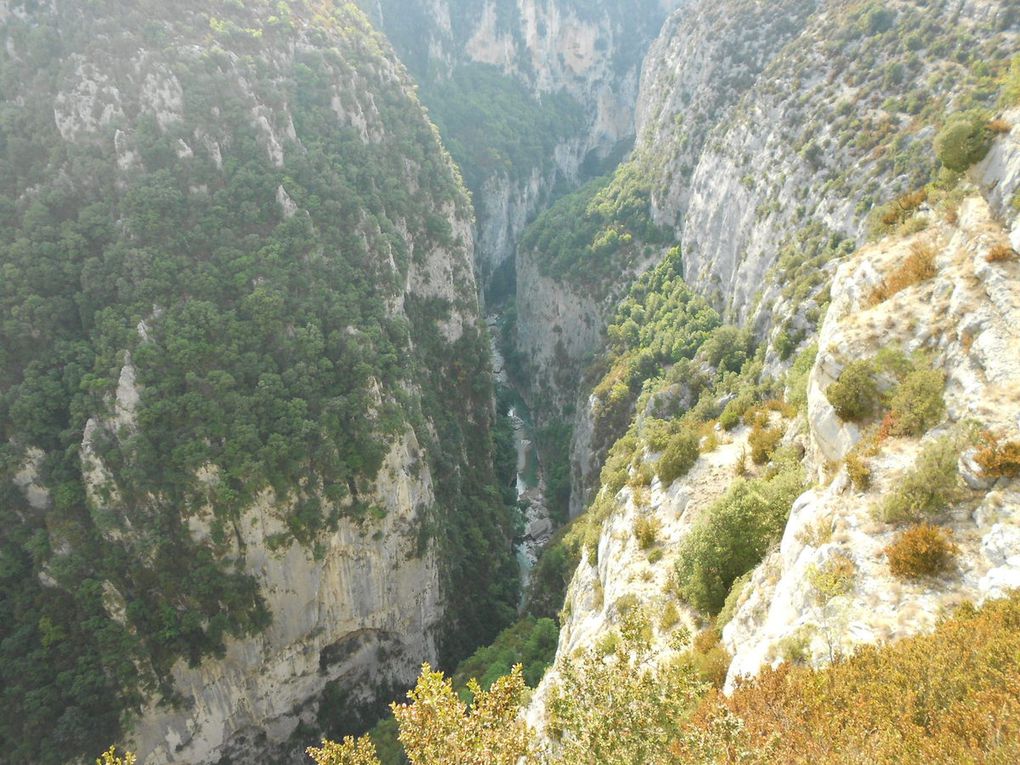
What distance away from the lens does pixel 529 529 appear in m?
59.1

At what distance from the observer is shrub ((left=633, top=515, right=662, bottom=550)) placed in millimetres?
22984

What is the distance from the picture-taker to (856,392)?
14.7 meters

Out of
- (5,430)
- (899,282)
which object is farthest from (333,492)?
(899,282)

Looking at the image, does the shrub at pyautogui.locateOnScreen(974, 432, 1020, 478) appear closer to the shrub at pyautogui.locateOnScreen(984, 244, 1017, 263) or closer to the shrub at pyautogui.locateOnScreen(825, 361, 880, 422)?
the shrub at pyautogui.locateOnScreen(825, 361, 880, 422)

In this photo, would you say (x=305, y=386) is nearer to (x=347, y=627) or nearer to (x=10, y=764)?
(x=347, y=627)

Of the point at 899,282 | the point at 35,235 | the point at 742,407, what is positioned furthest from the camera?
the point at 35,235

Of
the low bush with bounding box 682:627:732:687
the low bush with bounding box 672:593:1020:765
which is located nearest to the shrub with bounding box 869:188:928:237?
the low bush with bounding box 682:627:732:687

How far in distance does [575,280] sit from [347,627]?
46.6m

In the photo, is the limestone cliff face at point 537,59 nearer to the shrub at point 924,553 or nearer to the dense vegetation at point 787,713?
the shrub at point 924,553

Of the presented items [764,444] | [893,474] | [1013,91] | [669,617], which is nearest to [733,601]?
[669,617]

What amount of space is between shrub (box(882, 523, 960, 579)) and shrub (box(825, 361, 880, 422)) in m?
4.20

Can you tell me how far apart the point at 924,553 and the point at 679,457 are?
14271mm

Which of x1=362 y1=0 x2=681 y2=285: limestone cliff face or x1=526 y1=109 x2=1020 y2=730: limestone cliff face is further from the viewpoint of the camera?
x1=362 y1=0 x2=681 y2=285: limestone cliff face

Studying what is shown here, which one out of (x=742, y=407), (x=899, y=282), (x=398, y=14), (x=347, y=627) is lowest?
(x=347, y=627)
